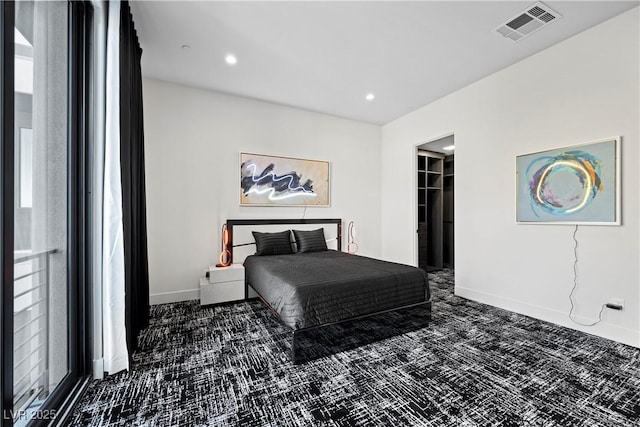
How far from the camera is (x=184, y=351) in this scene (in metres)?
2.34

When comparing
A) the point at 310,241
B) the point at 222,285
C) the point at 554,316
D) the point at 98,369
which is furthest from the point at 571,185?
the point at 98,369

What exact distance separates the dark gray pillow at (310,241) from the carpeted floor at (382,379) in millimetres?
1538

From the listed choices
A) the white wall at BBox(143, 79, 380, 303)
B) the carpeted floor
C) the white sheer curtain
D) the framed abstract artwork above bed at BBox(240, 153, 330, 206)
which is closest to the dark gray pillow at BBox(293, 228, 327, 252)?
the white wall at BBox(143, 79, 380, 303)

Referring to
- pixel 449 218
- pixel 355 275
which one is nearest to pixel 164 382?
pixel 355 275

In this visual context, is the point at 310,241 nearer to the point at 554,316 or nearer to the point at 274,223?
the point at 274,223

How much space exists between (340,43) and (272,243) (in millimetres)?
2606

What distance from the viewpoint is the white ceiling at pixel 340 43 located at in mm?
2422

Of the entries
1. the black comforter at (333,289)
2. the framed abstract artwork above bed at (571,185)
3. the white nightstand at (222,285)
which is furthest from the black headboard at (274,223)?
the framed abstract artwork above bed at (571,185)

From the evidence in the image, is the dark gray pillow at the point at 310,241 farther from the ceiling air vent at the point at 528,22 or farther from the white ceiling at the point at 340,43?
the ceiling air vent at the point at 528,22

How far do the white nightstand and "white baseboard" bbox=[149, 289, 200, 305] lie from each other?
326 mm

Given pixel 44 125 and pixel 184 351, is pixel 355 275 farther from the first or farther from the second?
pixel 44 125

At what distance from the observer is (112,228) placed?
1.95m

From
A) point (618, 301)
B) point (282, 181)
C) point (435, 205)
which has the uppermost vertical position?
point (282, 181)

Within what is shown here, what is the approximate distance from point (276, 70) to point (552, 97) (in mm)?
3081
